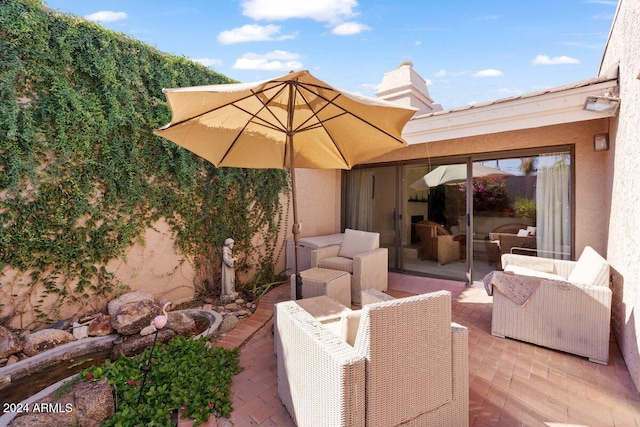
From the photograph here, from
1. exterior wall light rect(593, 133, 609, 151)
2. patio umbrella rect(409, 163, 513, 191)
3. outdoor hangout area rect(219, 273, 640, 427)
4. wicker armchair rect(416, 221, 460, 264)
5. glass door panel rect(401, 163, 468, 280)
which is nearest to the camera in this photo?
outdoor hangout area rect(219, 273, 640, 427)

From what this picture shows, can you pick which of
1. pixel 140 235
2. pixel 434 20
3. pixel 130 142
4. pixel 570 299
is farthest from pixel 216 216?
pixel 434 20

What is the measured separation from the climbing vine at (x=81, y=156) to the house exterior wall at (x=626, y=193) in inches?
217

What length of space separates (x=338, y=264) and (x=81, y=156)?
4.02 metres

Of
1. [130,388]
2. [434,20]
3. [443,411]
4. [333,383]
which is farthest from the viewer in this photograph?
[434,20]

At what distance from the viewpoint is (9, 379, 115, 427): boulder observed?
6.73 feet

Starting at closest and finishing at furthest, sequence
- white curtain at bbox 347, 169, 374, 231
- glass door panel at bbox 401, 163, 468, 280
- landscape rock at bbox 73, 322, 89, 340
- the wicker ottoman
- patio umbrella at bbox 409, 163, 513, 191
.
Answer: landscape rock at bbox 73, 322, 89, 340
the wicker ottoman
patio umbrella at bbox 409, 163, 513, 191
glass door panel at bbox 401, 163, 468, 280
white curtain at bbox 347, 169, 374, 231

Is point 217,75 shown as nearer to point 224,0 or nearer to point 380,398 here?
point 224,0

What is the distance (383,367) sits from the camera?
168 cm

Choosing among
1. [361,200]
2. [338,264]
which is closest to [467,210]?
[361,200]

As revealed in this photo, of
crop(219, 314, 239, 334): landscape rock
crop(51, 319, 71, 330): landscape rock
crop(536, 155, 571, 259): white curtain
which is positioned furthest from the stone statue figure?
crop(536, 155, 571, 259): white curtain

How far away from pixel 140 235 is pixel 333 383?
3893mm

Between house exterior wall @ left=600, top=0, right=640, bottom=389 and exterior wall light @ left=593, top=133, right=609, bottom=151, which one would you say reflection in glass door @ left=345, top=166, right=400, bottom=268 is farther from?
house exterior wall @ left=600, top=0, right=640, bottom=389

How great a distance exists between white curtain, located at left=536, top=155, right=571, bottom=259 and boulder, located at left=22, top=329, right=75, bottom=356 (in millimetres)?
7071

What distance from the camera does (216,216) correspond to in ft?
17.2
